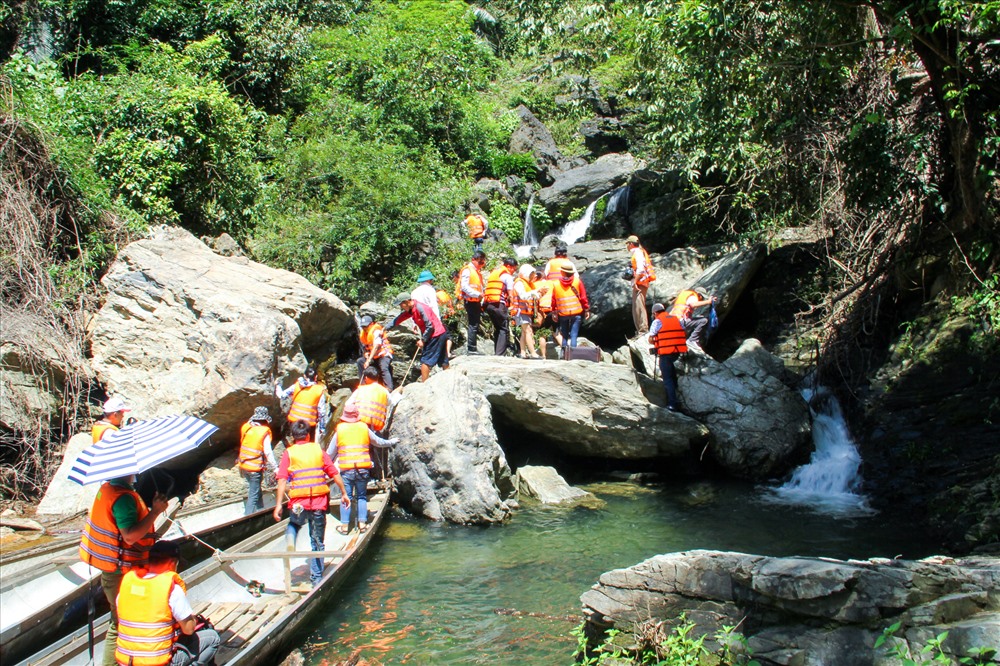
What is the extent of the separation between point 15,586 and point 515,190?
17.7 metres

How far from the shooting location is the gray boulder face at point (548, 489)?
11.1 metres

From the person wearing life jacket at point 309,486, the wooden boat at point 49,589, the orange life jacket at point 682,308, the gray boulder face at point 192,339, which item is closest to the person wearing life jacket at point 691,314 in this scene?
the orange life jacket at point 682,308

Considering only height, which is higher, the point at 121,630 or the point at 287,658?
the point at 121,630

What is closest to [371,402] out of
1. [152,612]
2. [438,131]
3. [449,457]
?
[449,457]

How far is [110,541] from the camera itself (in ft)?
17.9

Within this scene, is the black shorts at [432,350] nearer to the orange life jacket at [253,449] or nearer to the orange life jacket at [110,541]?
the orange life jacket at [253,449]

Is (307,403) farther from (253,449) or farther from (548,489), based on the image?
(548,489)

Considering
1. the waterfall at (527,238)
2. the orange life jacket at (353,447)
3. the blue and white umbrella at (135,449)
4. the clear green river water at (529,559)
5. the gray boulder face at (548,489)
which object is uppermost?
the waterfall at (527,238)

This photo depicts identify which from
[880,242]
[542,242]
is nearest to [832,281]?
[880,242]

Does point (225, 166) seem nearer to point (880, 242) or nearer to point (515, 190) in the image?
point (515, 190)

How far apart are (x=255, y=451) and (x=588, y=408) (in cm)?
518

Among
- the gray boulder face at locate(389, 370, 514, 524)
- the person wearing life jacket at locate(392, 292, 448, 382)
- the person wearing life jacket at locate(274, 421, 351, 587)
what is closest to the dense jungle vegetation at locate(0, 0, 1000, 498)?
the person wearing life jacket at locate(392, 292, 448, 382)

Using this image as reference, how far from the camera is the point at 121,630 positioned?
15.6 ft

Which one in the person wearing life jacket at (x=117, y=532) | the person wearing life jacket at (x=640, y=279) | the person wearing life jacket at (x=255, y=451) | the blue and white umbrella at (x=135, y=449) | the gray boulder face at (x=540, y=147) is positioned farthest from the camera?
the gray boulder face at (x=540, y=147)
